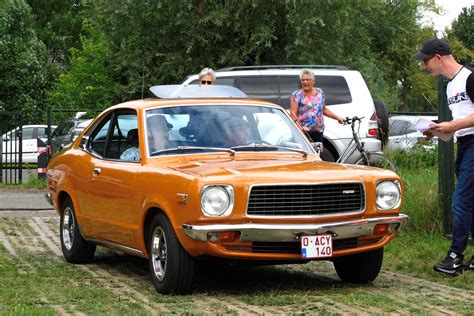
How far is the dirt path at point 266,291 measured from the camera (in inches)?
272

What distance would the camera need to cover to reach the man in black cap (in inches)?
329

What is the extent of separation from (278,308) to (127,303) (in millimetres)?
1074

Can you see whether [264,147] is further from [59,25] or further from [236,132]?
[59,25]

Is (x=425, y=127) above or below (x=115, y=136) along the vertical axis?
Answer: above

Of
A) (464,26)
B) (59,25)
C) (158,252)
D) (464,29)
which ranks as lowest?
(158,252)

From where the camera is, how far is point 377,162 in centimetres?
1288

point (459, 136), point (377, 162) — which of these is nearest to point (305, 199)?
point (459, 136)

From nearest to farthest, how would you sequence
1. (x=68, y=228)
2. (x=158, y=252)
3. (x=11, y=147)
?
(x=158, y=252), (x=68, y=228), (x=11, y=147)

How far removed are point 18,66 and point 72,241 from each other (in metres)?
35.6

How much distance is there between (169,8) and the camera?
98.1ft

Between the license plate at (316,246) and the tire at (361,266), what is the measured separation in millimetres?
696

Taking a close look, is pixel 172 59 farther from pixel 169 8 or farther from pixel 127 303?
pixel 127 303

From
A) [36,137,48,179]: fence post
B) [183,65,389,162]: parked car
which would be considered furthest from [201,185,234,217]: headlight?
[36,137,48,179]: fence post

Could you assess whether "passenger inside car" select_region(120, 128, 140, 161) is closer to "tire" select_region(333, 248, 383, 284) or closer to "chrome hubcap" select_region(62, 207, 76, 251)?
"chrome hubcap" select_region(62, 207, 76, 251)
